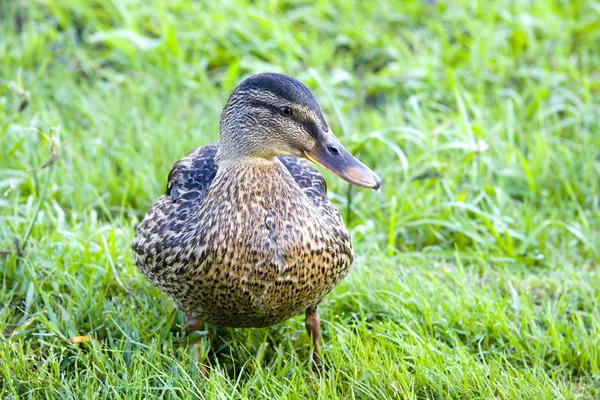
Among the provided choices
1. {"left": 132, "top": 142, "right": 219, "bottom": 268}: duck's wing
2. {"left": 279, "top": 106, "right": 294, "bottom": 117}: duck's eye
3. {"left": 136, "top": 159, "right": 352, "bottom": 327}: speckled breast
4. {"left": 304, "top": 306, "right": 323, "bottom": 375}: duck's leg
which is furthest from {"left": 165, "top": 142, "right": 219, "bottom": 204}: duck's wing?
{"left": 304, "top": 306, "right": 323, "bottom": 375}: duck's leg

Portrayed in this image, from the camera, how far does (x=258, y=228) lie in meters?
2.95

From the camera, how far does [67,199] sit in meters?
4.21

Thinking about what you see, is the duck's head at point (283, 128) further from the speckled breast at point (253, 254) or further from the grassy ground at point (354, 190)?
the grassy ground at point (354, 190)

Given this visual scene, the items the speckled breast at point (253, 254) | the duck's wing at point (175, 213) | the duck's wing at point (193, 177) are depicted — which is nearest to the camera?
the speckled breast at point (253, 254)

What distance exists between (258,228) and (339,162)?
0.38m

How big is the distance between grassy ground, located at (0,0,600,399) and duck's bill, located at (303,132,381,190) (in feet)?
2.12

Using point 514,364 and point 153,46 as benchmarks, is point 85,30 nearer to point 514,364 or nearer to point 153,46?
point 153,46

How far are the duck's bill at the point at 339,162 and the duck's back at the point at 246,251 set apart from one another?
5.8 inches

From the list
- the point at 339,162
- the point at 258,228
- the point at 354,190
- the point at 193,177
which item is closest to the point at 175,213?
the point at 193,177

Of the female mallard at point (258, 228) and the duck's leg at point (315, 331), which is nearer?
the female mallard at point (258, 228)

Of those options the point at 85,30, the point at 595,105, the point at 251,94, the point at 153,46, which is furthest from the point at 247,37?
the point at 251,94

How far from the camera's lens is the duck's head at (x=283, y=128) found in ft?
9.79

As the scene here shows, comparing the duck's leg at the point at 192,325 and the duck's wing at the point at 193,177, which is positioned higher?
the duck's wing at the point at 193,177

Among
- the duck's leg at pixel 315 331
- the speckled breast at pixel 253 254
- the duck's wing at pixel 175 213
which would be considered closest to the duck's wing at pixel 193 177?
the duck's wing at pixel 175 213
